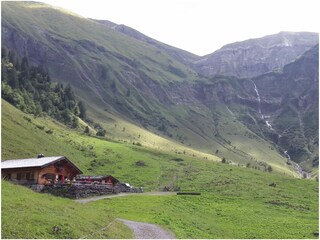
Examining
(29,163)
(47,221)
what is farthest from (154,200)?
(47,221)

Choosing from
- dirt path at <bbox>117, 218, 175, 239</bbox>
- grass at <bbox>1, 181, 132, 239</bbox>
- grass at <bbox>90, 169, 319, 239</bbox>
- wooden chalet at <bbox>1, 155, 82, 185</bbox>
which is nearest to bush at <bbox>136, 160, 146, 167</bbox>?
grass at <bbox>90, 169, 319, 239</bbox>

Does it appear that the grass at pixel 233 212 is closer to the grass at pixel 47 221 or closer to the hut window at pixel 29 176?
the grass at pixel 47 221

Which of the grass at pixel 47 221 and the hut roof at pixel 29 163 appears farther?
the hut roof at pixel 29 163

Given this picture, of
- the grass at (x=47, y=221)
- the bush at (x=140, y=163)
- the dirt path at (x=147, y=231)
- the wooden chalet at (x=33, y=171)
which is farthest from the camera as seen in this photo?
the bush at (x=140, y=163)

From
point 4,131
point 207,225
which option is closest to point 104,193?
point 207,225

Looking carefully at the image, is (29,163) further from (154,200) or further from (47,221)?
(47,221)

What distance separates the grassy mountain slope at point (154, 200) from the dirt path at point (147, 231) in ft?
3.92

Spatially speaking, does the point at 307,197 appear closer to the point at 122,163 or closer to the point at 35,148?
the point at 122,163

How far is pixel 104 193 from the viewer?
80.3 metres

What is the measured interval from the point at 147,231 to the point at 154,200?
29.9 m

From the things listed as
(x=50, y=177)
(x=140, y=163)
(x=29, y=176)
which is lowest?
(x=140, y=163)

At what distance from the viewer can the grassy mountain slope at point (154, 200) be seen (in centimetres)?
3483

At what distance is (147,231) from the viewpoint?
139ft

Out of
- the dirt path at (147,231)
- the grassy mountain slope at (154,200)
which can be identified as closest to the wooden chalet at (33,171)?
the grassy mountain slope at (154,200)
